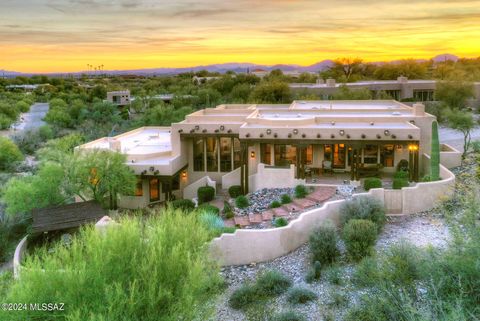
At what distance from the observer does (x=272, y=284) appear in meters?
14.6

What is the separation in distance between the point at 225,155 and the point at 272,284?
13.7m

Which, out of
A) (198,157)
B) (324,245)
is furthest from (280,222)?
(198,157)

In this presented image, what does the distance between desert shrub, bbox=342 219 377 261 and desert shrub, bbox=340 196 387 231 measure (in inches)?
57.9

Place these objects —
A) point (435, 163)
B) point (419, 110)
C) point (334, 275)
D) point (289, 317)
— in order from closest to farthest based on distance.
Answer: point (289, 317)
point (334, 275)
point (435, 163)
point (419, 110)

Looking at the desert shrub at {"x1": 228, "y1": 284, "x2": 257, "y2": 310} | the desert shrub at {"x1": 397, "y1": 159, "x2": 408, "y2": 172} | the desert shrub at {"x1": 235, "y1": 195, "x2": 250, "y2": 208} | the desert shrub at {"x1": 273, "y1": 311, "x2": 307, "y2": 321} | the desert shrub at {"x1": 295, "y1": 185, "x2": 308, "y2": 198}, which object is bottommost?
the desert shrub at {"x1": 228, "y1": 284, "x2": 257, "y2": 310}

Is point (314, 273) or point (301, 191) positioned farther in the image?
point (301, 191)

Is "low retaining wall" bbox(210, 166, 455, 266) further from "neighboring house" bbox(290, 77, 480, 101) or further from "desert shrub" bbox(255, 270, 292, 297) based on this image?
"neighboring house" bbox(290, 77, 480, 101)

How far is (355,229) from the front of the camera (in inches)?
637

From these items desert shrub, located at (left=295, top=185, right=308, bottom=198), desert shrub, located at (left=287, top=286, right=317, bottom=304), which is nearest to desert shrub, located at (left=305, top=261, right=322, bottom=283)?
desert shrub, located at (left=287, top=286, right=317, bottom=304)

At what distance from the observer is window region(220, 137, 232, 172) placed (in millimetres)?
27438

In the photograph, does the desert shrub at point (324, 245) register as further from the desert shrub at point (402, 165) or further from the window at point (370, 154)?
the window at point (370, 154)

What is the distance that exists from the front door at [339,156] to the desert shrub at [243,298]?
13.0 metres

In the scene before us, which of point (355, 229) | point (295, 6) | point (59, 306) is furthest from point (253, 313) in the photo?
point (295, 6)

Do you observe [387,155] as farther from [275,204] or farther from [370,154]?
[275,204]
